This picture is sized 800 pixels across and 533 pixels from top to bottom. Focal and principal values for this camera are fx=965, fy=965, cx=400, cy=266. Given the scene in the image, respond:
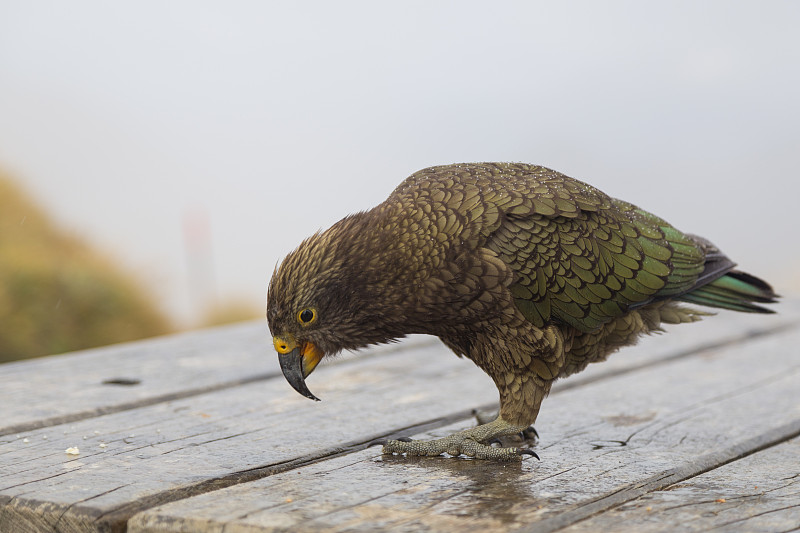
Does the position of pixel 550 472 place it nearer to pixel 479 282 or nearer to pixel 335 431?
pixel 479 282

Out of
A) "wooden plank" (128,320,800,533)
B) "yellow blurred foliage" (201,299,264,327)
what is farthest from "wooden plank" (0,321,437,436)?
"yellow blurred foliage" (201,299,264,327)

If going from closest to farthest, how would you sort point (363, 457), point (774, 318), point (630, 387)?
point (363, 457) < point (630, 387) < point (774, 318)

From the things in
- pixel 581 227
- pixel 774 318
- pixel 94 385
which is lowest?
pixel 94 385

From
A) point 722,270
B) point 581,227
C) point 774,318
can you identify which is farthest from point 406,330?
point 774,318

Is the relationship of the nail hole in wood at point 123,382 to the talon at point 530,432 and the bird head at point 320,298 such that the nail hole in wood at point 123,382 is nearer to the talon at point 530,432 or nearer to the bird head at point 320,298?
the bird head at point 320,298

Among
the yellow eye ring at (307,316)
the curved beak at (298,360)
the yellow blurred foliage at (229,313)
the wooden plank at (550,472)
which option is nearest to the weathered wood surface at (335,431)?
the wooden plank at (550,472)

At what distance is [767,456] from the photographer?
94.3 inches

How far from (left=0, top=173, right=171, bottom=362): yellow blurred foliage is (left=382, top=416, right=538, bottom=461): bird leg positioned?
4998mm

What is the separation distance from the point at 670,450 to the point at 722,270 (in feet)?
1.97

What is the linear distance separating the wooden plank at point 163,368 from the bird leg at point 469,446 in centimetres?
98

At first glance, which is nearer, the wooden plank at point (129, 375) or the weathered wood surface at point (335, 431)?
the weathered wood surface at point (335, 431)

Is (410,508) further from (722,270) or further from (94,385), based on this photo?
(94,385)

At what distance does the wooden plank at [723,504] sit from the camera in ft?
5.85

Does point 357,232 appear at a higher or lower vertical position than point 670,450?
higher
